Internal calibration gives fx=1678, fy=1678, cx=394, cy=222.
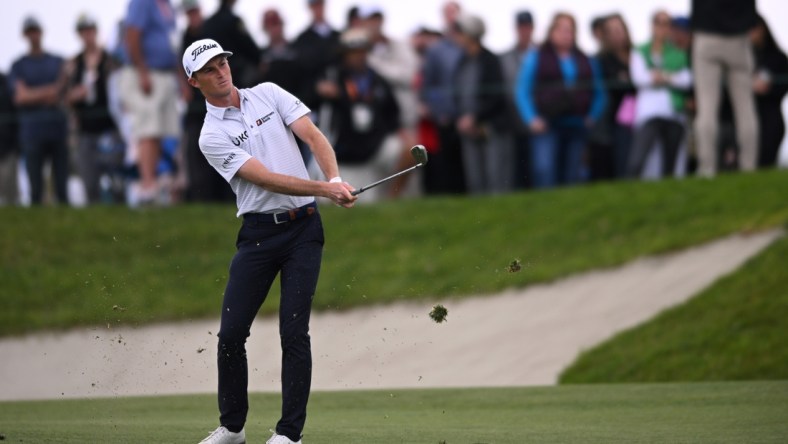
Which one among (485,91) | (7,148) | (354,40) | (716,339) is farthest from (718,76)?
(7,148)

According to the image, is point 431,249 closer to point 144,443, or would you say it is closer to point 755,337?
point 755,337

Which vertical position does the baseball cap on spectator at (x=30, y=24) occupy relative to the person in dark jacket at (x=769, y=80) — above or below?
above

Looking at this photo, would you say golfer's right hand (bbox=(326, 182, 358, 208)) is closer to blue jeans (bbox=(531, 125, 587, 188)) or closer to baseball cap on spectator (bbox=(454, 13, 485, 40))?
blue jeans (bbox=(531, 125, 587, 188))

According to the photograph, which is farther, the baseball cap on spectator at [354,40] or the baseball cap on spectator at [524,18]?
the baseball cap on spectator at [524,18]

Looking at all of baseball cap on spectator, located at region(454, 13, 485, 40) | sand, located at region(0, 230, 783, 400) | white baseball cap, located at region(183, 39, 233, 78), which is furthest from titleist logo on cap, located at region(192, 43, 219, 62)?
baseball cap on spectator, located at region(454, 13, 485, 40)

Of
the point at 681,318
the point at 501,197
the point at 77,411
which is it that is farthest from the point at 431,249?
the point at 77,411

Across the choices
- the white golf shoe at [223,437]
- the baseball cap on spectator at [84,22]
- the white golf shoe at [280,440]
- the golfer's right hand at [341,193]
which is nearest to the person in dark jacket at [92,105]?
the baseball cap on spectator at [84,22]

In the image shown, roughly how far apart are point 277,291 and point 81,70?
434cm

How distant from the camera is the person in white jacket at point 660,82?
20672mm

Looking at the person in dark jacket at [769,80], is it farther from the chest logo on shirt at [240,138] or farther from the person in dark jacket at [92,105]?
the chest logo on shirt at [240,138]

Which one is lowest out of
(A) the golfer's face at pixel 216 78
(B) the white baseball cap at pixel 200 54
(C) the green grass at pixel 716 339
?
(C) the green grass at pixel 716 339

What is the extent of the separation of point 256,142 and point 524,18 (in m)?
12.0

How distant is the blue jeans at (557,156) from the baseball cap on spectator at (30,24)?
6898 mm

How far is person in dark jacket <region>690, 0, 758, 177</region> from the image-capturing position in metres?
19.4
